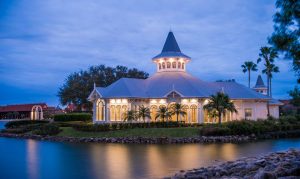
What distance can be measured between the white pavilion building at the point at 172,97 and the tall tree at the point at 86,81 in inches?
759

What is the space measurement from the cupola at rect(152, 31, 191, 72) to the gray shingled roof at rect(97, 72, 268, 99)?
146 centimetres

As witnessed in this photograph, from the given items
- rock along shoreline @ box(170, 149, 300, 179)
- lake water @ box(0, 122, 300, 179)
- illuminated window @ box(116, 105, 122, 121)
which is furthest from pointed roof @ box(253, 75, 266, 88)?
rock along shoreline @ box(170, 149, 300, 179)

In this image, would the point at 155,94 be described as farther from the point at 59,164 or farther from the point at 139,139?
the point at 59,164

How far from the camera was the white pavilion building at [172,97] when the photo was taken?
47.9 metres

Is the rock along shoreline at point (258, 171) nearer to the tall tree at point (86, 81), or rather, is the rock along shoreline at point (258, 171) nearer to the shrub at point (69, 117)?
the shrub at point (69, 117)

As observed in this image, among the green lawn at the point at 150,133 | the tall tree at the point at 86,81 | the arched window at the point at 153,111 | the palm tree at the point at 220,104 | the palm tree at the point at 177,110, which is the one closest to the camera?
the green lawn at the point at 150,133

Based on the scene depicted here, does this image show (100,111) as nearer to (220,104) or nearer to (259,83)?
(220,104)

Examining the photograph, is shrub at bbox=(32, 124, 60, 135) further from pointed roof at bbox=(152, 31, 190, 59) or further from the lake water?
pointed roof at bbox=(152, 31, 190, 59)

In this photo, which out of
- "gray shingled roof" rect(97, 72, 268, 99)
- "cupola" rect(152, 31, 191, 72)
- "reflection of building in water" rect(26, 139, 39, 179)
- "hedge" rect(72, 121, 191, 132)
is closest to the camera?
"reflection of building in water" rect(26, 139, 39, 179)

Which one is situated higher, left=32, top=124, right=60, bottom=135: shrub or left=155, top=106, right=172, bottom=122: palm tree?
left=155, top=106, right=172, bottom=122: palm tree

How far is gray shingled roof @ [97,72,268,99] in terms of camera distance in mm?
48609

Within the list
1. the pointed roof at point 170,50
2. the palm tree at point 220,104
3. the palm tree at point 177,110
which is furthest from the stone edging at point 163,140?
the pointed roof at point 170,50

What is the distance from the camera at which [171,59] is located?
55031mm

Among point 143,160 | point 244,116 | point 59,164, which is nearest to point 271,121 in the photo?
point 244,116
